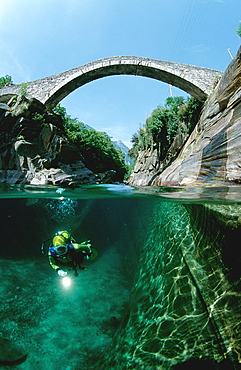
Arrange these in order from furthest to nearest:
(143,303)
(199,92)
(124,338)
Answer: (199,92), (143,303), (124,338)

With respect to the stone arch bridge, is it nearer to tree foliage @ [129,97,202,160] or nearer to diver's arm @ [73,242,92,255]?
tree foliage @ [129,97,202,160]

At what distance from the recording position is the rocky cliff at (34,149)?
12781 millimetres

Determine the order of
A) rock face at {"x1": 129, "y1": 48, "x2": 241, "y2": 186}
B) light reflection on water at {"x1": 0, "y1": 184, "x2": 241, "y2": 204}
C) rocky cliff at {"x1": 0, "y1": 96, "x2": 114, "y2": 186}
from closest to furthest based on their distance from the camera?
light reflection on water at {"x1": 0, "y1": 184, "x2": 241, "y2": 204}, rock face at {"x1": 129, "y1": 48, "x2": 241, "y2": 186}, rocky cliff at {"x1": 0, "y1": 96, "x2": 114, "y2": 186}

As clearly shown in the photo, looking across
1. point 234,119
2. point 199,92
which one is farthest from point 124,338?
point 199,92

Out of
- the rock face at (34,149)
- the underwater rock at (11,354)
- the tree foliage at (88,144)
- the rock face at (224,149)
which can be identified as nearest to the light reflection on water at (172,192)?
the rock face at (224,149)

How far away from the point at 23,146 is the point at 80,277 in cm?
1040

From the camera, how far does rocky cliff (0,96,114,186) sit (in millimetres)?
12781

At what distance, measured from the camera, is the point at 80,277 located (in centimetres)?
957

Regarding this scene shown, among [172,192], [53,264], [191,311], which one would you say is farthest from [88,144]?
→ [191,311]

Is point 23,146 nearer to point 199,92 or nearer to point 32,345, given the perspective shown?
point 32,345

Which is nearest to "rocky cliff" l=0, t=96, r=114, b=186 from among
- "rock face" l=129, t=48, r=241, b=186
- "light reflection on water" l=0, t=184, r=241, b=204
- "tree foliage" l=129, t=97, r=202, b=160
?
"light reflection on water" l=0, t=184, r=241, b=204

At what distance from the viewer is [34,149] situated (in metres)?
14.0

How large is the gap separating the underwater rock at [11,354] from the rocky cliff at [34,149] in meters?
8.24

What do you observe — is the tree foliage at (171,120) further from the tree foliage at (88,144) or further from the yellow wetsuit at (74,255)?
the yellow wetsuit at (74,255)
